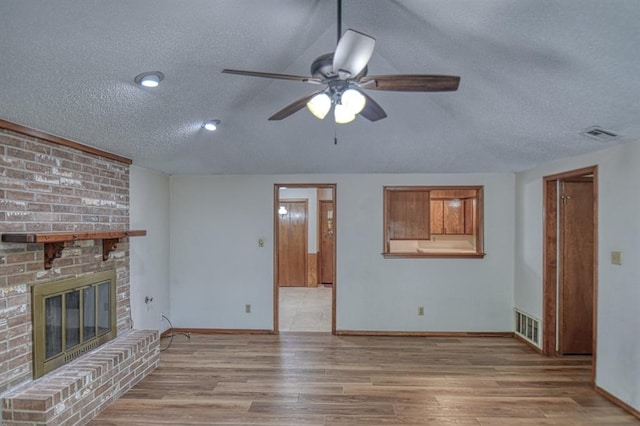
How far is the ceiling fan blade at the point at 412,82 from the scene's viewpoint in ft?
5.68

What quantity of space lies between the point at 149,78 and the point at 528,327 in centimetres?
465

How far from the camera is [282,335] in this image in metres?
4.85

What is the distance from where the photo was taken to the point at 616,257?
3086mm

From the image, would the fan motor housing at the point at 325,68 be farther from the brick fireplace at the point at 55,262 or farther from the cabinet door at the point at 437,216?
the cabinet door at the point at 437,216

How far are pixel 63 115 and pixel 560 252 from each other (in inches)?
185

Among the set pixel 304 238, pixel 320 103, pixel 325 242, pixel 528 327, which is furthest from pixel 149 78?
pixel 325 242

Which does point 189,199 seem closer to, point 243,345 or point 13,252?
point 243,345

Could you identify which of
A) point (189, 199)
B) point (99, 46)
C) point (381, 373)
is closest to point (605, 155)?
point (381, 373)

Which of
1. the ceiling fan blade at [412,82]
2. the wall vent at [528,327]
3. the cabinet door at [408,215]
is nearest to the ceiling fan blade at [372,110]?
the ceiling fan blade at [412,82]

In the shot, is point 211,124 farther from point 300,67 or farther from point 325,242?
point 325,242

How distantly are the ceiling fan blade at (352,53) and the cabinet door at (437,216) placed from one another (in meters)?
5.36

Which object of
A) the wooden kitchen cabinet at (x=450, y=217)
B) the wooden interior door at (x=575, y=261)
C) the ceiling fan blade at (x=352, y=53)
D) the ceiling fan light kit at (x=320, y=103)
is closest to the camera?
the ceiling fan blade at (x=352, y=53)

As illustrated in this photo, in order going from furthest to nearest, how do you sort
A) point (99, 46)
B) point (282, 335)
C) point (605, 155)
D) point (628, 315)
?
point (282, 335) < point (605, 155) < point (628, 315) < point (99, 46)

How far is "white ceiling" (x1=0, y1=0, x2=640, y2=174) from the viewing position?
6.04ft
